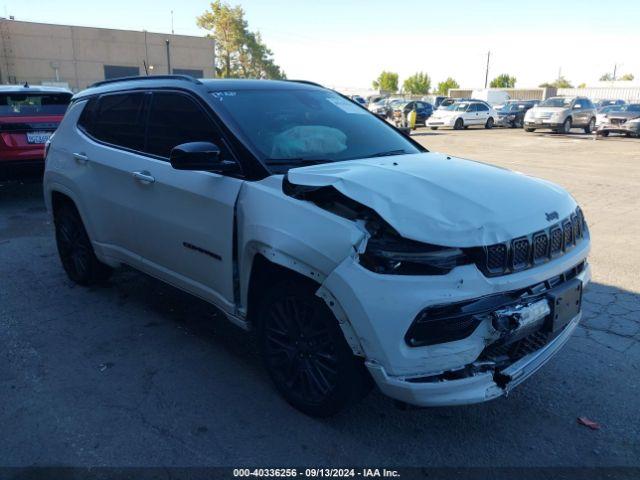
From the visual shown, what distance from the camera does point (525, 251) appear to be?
8.29 ft

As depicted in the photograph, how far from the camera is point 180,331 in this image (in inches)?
160

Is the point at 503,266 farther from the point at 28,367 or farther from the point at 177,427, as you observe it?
the point at 28,367

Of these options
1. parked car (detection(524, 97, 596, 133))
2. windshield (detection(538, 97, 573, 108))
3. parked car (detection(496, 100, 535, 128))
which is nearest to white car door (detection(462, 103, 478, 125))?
parked car (detection(496, 100, 535, 128))

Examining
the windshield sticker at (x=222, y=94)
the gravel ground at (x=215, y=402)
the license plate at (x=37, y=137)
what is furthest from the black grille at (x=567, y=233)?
the license plate at (x=37, y=137)

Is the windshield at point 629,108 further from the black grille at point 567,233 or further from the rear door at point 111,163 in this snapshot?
the rear door at point 111,163

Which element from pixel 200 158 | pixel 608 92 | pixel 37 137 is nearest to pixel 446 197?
pixel 200 158

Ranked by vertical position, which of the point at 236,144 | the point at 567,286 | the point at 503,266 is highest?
the point at 236,144

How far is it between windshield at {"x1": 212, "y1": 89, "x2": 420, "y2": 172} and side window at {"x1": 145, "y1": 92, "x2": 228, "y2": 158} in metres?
0.15

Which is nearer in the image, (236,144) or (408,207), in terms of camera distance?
(408,207)

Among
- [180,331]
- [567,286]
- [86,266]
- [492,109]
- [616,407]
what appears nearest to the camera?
[567,286]

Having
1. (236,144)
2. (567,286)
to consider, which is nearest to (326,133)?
(236,144)

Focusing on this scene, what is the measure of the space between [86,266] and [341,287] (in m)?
3.31

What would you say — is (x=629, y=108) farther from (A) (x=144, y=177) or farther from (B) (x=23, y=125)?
(A) (x=144, y=177)

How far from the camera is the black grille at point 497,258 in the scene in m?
2.40
